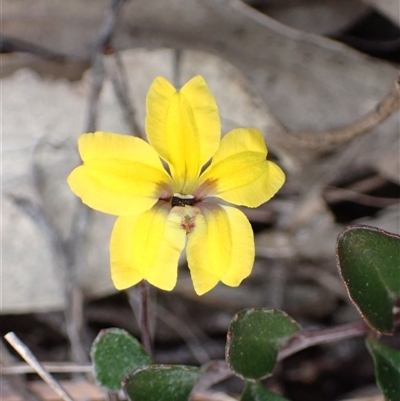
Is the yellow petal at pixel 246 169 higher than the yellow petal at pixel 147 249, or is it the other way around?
the yellow petal at pixel 246 169

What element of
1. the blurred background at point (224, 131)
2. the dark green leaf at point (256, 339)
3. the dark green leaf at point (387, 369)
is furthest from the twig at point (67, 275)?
the dark green leaf at point (387, 369)

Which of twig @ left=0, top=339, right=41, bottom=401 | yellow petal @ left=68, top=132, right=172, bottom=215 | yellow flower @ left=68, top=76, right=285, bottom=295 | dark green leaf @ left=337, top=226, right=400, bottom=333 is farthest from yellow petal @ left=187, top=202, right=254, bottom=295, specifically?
twig @ left=0, top=339, right=41, bottom=401

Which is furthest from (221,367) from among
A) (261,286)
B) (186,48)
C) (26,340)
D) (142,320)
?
(186,48)

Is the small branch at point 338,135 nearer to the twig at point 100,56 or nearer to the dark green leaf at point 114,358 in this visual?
the twig at point 100,56

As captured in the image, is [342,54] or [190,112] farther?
[342,54]

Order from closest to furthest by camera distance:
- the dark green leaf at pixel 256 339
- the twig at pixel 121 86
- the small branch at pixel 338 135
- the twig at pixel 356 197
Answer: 1. the dark green leaf at pixel 256 339
2. the small branch at pixel 338 135
3. the twig at pixel 121 86
4. the twig at pixel 356 197

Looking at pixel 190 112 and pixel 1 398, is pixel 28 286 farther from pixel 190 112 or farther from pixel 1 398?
pixel 190 112

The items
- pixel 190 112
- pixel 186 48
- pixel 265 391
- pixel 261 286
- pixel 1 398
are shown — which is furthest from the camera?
pixel 261 286
